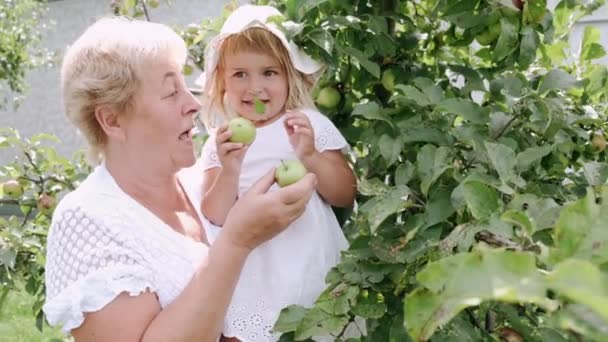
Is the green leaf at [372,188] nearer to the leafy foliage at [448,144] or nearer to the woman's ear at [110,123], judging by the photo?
the leafy foliage at [448,144]

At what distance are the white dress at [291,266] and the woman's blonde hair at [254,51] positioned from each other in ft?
0.16

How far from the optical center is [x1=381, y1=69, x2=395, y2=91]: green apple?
5.40 feet

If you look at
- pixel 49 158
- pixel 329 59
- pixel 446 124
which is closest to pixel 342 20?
pixel 329 59

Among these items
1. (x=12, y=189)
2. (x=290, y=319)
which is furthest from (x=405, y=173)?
(x=12, y=189)

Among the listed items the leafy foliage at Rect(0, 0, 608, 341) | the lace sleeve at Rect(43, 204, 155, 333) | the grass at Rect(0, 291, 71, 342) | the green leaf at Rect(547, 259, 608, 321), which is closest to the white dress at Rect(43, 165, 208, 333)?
the lace sleeve at Rect(43, 204, 155, 333)

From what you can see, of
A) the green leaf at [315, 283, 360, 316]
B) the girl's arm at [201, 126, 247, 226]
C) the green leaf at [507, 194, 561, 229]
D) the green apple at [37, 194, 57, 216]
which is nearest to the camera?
the green leaf at [507, 194, 561, 229]

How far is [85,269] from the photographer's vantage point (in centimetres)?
137

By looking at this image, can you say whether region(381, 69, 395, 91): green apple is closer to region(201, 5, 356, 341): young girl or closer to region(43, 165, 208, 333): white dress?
region(201, 5, 356, 341): young girl

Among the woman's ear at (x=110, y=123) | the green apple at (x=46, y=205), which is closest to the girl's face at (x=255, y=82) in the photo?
the woman's ear at (x=110, y=123)

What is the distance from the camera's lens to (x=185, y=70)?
7.22ft

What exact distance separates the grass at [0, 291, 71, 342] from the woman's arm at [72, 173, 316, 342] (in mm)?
2746

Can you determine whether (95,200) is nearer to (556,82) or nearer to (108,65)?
(108,65)

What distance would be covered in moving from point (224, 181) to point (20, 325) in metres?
3.27

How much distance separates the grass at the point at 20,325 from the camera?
4.23m
